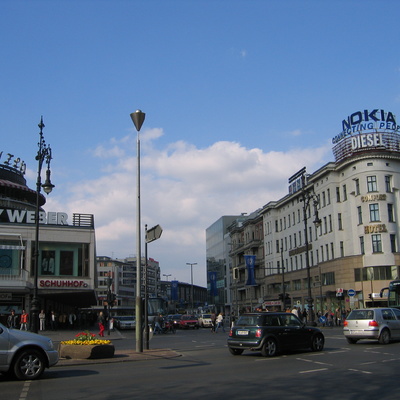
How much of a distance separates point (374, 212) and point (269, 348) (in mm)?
43537

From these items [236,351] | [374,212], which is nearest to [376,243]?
[374,212]

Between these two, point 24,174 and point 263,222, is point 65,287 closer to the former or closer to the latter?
point 24,174

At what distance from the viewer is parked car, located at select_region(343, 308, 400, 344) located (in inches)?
846

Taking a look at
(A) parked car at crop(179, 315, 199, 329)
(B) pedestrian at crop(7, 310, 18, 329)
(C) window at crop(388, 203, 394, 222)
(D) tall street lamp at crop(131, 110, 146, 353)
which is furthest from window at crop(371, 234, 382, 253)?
(D) tall street lamp at crop(131, 110, 146, 353)

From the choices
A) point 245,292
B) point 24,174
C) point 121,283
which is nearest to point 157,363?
point 24,174

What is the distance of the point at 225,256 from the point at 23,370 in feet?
381

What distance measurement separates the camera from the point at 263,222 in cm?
8994

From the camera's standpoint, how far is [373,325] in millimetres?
21484

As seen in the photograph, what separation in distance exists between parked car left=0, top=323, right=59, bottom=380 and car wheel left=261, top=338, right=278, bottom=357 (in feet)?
24.3

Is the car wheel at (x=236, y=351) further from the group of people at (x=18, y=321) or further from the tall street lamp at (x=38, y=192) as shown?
the group of people at (x=18, y=321)

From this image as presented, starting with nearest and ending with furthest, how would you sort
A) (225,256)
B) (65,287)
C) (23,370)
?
1. (23,370)
2. (65,287)
3. (225,256)

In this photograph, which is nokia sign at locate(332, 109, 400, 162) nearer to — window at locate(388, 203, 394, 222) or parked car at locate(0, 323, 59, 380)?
window at locate(388, 203, 394, 222)

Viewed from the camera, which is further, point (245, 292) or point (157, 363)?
point (245, 292)

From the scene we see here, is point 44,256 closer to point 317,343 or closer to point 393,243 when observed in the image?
point 317,343
